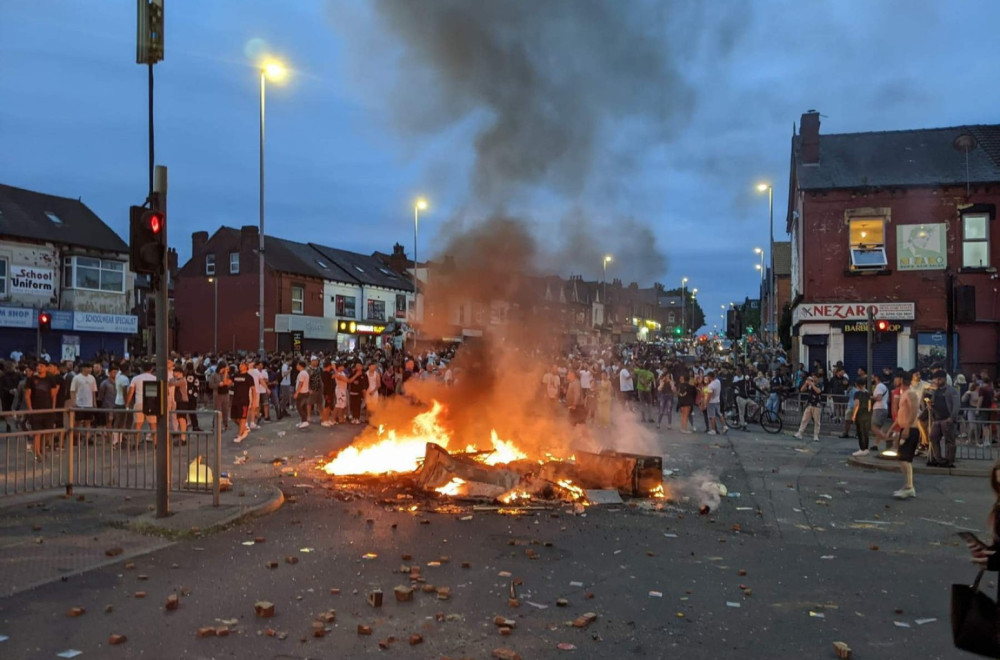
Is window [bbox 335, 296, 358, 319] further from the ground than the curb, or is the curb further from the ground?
window [bbox 335, 296, 358, 319]

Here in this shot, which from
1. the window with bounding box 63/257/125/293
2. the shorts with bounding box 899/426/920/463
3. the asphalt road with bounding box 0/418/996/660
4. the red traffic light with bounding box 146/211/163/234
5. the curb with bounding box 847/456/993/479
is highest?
the window with bounding box 63/257/125/293

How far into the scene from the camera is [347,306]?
44906 mm

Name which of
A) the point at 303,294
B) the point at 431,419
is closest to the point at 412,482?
the point at 431,419

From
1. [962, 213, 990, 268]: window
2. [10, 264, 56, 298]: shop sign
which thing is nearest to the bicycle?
[962, 213, 990, 268]: window

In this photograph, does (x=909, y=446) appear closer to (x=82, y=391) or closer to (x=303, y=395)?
(x=303, y=395)

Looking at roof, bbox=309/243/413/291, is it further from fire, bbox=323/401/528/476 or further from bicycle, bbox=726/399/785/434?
fire, bbox=323/401/528/476

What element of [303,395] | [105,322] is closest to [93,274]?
[105,322]

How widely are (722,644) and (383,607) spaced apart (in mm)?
2350

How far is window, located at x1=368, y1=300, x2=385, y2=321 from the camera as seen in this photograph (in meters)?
46.9

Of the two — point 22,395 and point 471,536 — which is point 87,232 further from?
point 471,536

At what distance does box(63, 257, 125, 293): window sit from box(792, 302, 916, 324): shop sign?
28.8m

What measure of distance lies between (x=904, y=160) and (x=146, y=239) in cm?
2590

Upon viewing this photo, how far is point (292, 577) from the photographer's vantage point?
592 centimetres

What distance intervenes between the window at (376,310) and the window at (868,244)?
3005cm
